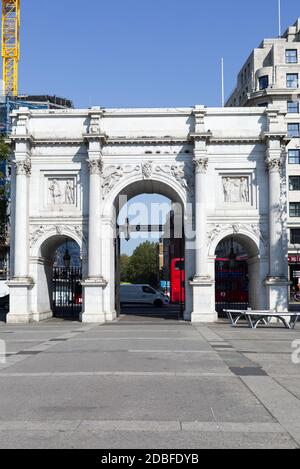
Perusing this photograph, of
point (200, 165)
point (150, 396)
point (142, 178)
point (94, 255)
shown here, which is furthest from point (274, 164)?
point (150, 396)

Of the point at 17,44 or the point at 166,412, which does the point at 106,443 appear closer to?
the point at 166,412

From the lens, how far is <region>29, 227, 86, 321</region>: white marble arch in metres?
31.5

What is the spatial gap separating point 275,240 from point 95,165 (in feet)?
31.7

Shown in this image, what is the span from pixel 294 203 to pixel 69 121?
1455 inches

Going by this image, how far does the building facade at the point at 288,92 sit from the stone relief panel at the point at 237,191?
31659 mm

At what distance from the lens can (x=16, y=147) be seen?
3120 cm

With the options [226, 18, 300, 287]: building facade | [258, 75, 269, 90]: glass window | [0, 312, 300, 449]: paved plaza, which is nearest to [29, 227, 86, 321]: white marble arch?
[0, 312, 300, 449]: paved plaza

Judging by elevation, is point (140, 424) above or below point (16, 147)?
below

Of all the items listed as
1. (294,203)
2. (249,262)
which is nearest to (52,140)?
(249,262)

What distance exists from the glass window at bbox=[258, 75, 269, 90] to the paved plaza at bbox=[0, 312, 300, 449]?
53959mm

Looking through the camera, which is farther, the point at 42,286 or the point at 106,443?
the point at 42,286

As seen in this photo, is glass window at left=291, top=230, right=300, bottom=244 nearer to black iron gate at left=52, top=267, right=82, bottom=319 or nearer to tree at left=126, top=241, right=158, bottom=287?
black iron gate at left=52, top=267, right=82, bottom=319

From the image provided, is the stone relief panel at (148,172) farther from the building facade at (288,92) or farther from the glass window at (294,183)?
the glass window at (294,183)

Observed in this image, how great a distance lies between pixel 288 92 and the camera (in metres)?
64.7
